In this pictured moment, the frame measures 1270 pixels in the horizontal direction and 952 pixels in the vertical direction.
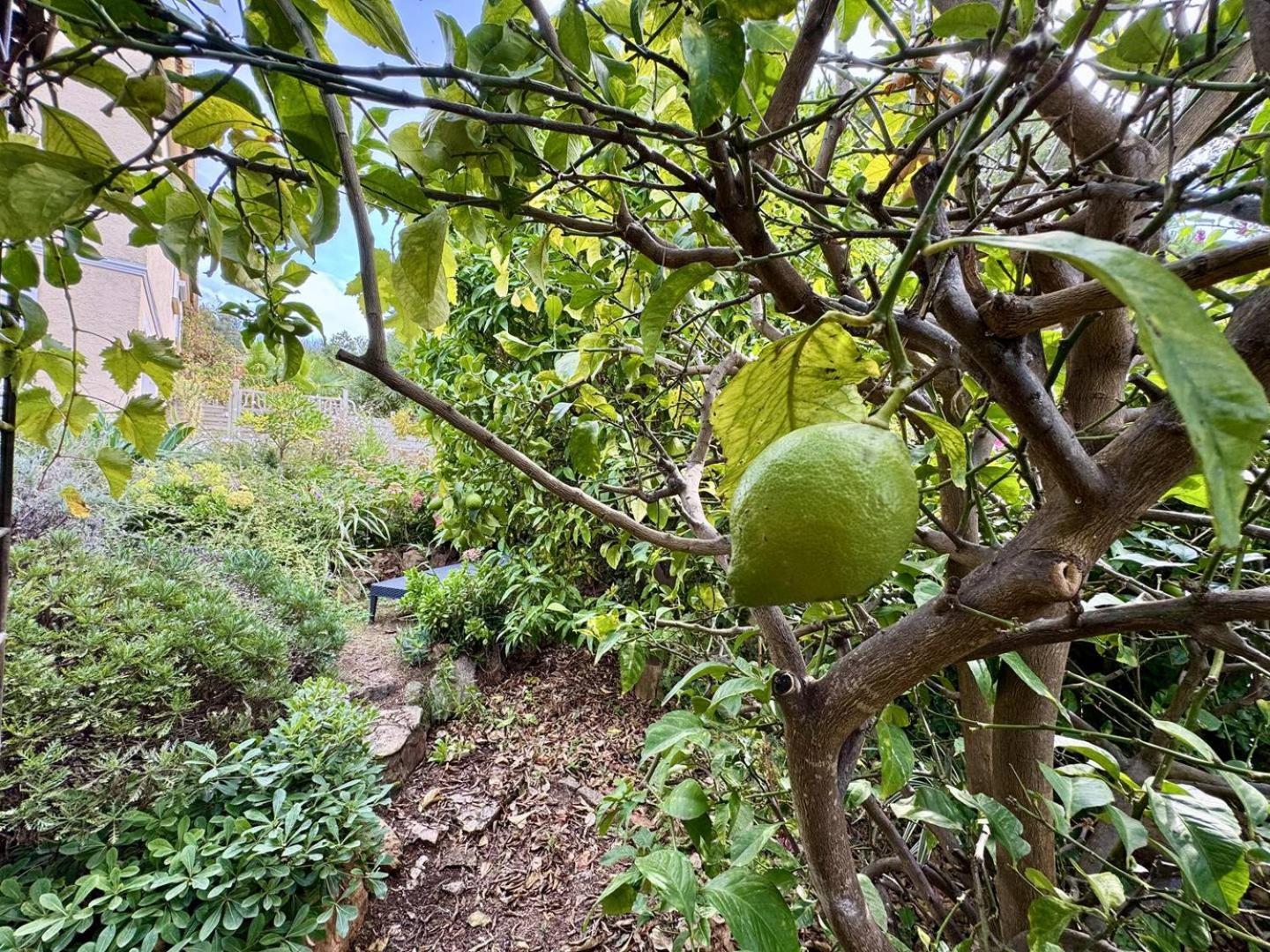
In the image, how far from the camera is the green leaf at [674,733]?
24.5 inches

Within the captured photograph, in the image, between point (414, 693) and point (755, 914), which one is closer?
point (755, 914)

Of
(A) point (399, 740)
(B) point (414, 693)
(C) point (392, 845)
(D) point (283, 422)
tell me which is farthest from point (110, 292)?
(C) point (392, 845)

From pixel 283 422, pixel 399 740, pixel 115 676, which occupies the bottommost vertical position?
pixel 399 740

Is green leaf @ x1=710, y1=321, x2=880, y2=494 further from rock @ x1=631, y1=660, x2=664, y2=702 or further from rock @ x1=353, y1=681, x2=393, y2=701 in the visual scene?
rock @ x1=353, y1=681, x2=393, y2=701

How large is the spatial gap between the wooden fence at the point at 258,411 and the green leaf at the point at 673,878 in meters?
5.13

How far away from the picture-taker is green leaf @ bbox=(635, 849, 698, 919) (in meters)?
0.51

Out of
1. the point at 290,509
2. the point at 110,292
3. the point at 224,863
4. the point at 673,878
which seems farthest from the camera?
the point at 110,292

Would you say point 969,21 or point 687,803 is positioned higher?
point 969,21

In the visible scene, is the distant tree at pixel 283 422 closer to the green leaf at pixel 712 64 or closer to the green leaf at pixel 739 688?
the green leaf at pixel 739 688

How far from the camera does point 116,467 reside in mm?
599

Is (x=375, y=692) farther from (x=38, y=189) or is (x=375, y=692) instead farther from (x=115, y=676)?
(x=38, y=189)

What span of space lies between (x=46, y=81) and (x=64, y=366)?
331 millimetres

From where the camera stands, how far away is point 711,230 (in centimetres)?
59

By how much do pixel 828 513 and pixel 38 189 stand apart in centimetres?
51
